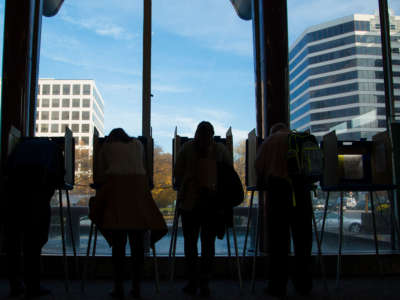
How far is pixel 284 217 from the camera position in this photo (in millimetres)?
3141

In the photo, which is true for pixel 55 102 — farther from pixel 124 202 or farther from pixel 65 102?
pixel 124 202

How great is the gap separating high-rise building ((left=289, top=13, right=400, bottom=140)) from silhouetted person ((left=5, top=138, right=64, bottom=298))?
2.73 metres

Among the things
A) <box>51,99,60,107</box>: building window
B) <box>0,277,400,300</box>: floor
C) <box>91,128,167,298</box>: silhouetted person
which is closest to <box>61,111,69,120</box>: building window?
<box>51,99,60,107</box>: building window

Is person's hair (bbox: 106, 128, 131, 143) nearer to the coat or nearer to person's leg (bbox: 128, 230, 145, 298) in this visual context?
the coat

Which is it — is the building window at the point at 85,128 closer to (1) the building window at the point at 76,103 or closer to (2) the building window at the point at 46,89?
(1) the building window at the point at 76,103

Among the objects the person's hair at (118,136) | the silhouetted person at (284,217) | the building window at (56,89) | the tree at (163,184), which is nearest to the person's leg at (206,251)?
the silhouetted person at (284,217)

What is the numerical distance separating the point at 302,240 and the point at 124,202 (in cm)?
145

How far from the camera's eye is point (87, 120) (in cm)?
435

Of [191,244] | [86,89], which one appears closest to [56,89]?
[86,89]

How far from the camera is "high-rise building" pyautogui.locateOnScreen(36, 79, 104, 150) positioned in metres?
4.30

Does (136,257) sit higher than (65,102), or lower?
lower

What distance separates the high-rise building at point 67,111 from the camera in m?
4.30

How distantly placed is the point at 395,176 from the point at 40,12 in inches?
173

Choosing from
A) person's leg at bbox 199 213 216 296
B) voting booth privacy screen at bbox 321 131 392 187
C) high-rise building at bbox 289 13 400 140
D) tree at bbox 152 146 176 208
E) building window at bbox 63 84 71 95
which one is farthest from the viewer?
high-rise building at bbox 289 13 400 140
